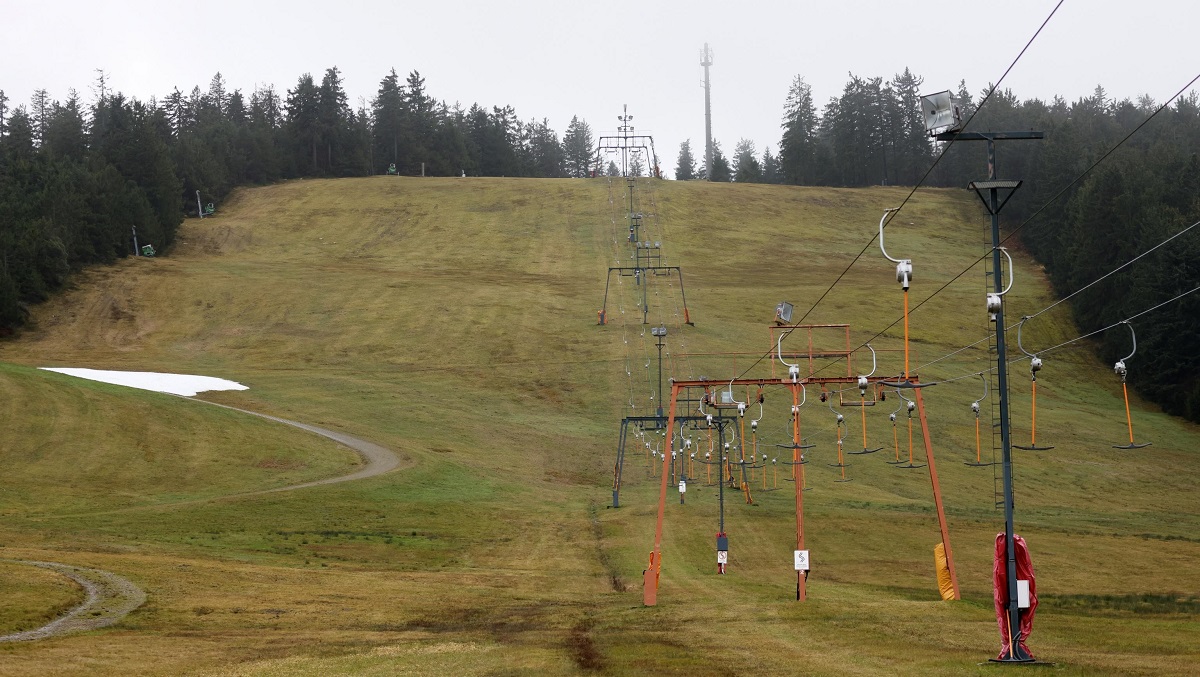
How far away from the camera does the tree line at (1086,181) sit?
78.9 m

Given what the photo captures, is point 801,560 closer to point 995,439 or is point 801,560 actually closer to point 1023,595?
point 1023,595

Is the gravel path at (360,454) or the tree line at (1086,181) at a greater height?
the tree line at (1086,181)

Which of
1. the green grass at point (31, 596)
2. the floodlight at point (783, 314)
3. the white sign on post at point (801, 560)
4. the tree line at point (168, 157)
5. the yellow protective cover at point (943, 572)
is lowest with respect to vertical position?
the yellow protective cover at point (943, 572)

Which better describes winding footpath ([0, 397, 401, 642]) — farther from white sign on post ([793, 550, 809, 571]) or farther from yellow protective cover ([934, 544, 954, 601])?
yellow protective cover ([934, 544, 954, 601])

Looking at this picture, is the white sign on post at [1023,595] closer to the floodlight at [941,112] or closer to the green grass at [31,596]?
the floodlight at [941,112]

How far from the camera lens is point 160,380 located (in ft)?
231

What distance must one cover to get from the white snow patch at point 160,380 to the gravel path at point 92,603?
4050 centimetres

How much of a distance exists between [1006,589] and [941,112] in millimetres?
9301

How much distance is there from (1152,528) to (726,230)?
8048 centimetres

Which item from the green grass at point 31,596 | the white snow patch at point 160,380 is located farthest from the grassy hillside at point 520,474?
the white snow patch at point 160,380

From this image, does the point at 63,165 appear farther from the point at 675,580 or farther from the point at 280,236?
the point at 675,580

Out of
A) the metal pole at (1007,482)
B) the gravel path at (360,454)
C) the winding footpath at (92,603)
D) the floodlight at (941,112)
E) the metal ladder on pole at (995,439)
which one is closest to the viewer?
the metal pole at (1007,482)

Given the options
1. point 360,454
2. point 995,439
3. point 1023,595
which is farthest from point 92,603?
point 995,439

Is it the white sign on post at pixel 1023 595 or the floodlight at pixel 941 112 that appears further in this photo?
the floodlight at pixel 941 112
